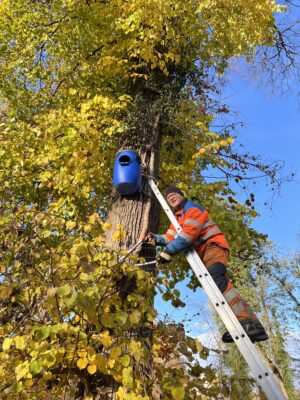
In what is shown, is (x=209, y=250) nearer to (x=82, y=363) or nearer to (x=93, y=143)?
(x=82, y=363)

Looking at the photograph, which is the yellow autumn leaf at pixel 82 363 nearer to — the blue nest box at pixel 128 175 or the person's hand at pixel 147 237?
the person's hand at pixel 147 237

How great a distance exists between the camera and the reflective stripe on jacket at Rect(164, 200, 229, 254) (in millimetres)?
Result: 3475

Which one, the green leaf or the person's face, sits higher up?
A: the person's face

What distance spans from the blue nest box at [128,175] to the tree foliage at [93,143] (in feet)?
1.67

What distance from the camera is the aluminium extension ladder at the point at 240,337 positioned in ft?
8.07

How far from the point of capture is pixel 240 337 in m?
2.79

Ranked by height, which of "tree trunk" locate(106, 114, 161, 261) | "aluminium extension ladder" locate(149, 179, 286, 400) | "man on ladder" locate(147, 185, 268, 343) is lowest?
"aluminium extension ladder" locate(149, 179, 286, 400)

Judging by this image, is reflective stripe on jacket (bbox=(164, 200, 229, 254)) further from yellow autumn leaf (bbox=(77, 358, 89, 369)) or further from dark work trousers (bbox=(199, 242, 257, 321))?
yellow autumn leaf (bbox=(77, 358, 89, 369))

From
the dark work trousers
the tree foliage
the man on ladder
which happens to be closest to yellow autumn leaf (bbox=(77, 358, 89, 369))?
the tree foliage

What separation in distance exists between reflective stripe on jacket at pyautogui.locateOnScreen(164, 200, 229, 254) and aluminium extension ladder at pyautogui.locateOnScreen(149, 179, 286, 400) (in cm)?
14

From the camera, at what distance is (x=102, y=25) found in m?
6.00

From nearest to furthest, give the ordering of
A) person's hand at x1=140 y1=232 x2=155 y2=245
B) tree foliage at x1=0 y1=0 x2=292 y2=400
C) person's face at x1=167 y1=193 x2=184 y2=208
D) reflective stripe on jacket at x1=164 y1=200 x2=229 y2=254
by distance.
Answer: tree foliage at x1=0 y1=0 x2=292 y2=400, reflective stripe on jacket at x1=164 y1=200 x2=229 y2=254, person's hand at x1=140 y1=232 x2=155 y2=245, person's face at x1=167 y1=193 x2=184 y2=208

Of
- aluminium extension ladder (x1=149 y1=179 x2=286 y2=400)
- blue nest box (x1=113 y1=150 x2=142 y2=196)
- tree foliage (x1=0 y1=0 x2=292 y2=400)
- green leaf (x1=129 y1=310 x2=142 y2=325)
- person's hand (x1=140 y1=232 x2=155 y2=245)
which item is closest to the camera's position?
aluminium extension ladder (x1=149 y1=179 x2=286 y2=400)

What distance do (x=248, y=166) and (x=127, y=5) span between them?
3314 mm
